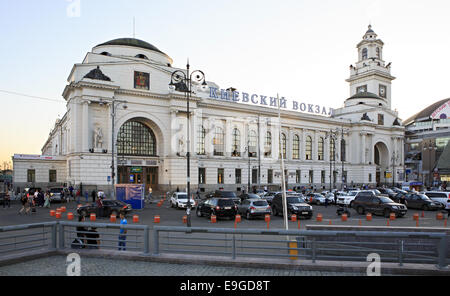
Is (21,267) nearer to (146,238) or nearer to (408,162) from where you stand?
(146,238)

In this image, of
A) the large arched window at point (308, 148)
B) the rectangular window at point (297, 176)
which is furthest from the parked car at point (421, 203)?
the large arched window at point (308, 148)

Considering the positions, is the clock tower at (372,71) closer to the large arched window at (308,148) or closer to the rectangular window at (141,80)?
the large arched window at (308,148)

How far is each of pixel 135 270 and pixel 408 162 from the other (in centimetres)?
11097

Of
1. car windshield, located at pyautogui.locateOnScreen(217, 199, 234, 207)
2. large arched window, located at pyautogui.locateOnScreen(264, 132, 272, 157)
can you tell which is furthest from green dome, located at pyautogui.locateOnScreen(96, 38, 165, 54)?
car windshield, located at pyautogui.locateOnScreen(217, 199, 234, 207)

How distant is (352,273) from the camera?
8883 mm

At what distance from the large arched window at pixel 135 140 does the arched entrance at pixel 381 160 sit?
62.6m

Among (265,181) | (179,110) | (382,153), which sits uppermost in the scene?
(179,110)

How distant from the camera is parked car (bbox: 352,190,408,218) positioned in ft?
82.7

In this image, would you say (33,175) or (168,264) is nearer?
(168,264)

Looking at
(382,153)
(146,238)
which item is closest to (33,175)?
(146,238)

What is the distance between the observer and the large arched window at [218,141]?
61344 mm

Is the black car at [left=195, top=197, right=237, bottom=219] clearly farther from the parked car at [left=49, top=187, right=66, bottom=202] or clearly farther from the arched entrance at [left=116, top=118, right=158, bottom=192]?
the arched entrance at [left=116, top=118, right=158, bottom=192]

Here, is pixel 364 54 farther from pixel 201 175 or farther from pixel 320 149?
pixel 201 175

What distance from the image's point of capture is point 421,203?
3062 cm
